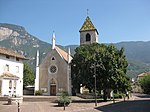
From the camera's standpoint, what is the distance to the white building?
4267 cm

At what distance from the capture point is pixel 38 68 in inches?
2250

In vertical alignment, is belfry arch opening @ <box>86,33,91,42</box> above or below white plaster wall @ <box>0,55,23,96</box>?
above

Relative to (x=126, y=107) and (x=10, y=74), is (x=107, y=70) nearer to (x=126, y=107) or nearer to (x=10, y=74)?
(x=126, y=107)

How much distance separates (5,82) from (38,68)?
14.9 meters

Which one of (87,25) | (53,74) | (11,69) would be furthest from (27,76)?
(11,69)

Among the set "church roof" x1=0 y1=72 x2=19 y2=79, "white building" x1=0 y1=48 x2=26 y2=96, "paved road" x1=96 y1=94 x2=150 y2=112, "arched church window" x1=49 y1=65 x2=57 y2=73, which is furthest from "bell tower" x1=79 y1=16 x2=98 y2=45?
"paved road" x1=96 y1=94 x2=150 y2=112

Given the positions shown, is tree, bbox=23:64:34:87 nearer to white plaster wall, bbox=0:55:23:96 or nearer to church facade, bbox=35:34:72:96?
church facade, bbox=35:34:72:96

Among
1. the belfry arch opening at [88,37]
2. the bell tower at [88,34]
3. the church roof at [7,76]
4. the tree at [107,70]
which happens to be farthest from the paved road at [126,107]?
the belfry arch opening at [88,37]

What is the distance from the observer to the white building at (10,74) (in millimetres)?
42672

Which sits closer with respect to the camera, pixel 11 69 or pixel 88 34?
pixel 11 69

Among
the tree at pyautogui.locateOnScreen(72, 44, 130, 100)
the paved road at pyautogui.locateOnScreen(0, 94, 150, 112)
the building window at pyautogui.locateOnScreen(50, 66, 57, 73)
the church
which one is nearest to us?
the paved road at pyautogui.locateOnScreen(0, 94, 150, 112)

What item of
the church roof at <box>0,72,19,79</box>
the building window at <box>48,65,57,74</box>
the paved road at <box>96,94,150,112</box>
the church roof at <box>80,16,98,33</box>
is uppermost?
the church roof at <box>80,16,98,33</box>

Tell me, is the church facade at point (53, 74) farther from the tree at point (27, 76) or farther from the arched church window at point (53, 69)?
the tree at point (27, 76)

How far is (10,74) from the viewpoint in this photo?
4491 centimetres
